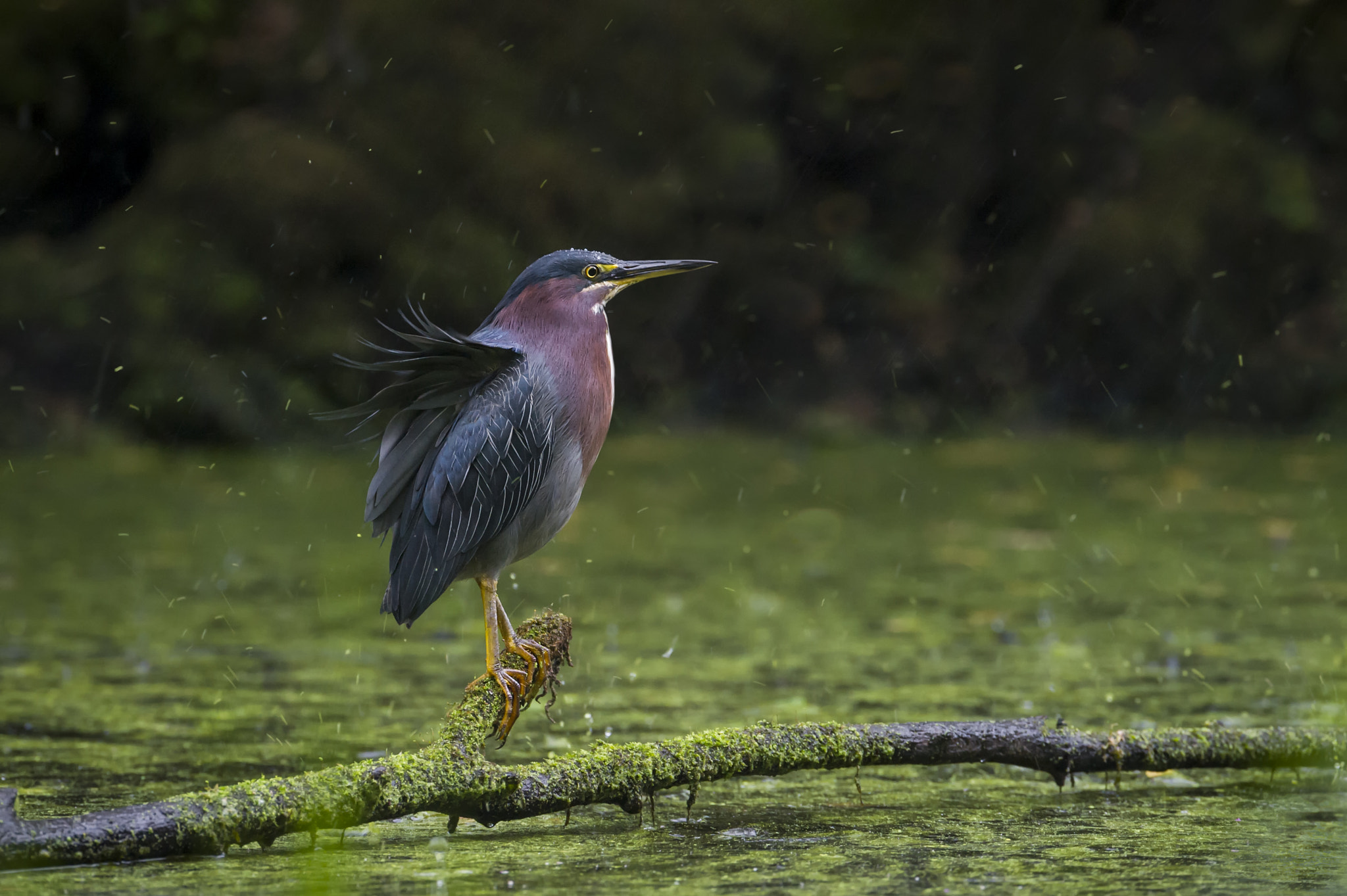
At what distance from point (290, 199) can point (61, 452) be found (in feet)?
7.10

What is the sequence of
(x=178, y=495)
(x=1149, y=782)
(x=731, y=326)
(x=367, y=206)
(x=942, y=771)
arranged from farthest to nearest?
(x=731, y=326) → (x=367, y=206) → (x=178, y=495) → (x=942, y=771) → (x=1149, y=782)

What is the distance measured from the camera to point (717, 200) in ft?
38.2

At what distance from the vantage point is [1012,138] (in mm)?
12367

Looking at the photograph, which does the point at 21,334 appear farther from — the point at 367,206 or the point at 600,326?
the point at 600,326

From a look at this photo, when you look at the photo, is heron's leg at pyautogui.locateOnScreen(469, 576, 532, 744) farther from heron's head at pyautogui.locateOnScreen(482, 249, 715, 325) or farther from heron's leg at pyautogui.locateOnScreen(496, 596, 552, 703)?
heron's head at pyautogui.locateOnScreen(482, 249, 715, 325)

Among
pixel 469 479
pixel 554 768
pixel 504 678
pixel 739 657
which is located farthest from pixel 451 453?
pixel 739 657

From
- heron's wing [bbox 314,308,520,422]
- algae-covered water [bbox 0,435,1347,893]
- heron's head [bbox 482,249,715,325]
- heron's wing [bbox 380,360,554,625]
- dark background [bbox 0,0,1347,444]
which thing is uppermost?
dark background [bbox 0,0,1347,444]

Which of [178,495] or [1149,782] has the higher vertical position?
[178,495]

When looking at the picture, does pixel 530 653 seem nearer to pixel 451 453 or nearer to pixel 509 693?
pixel 509 693

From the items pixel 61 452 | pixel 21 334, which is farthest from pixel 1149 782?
pixel 21 334

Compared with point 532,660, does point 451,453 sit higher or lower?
higher

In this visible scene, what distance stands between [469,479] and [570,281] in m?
0.41

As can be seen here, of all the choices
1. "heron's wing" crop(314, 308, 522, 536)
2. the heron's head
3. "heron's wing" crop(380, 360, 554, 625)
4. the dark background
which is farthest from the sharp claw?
the dark background

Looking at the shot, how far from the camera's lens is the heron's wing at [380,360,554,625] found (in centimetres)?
259
